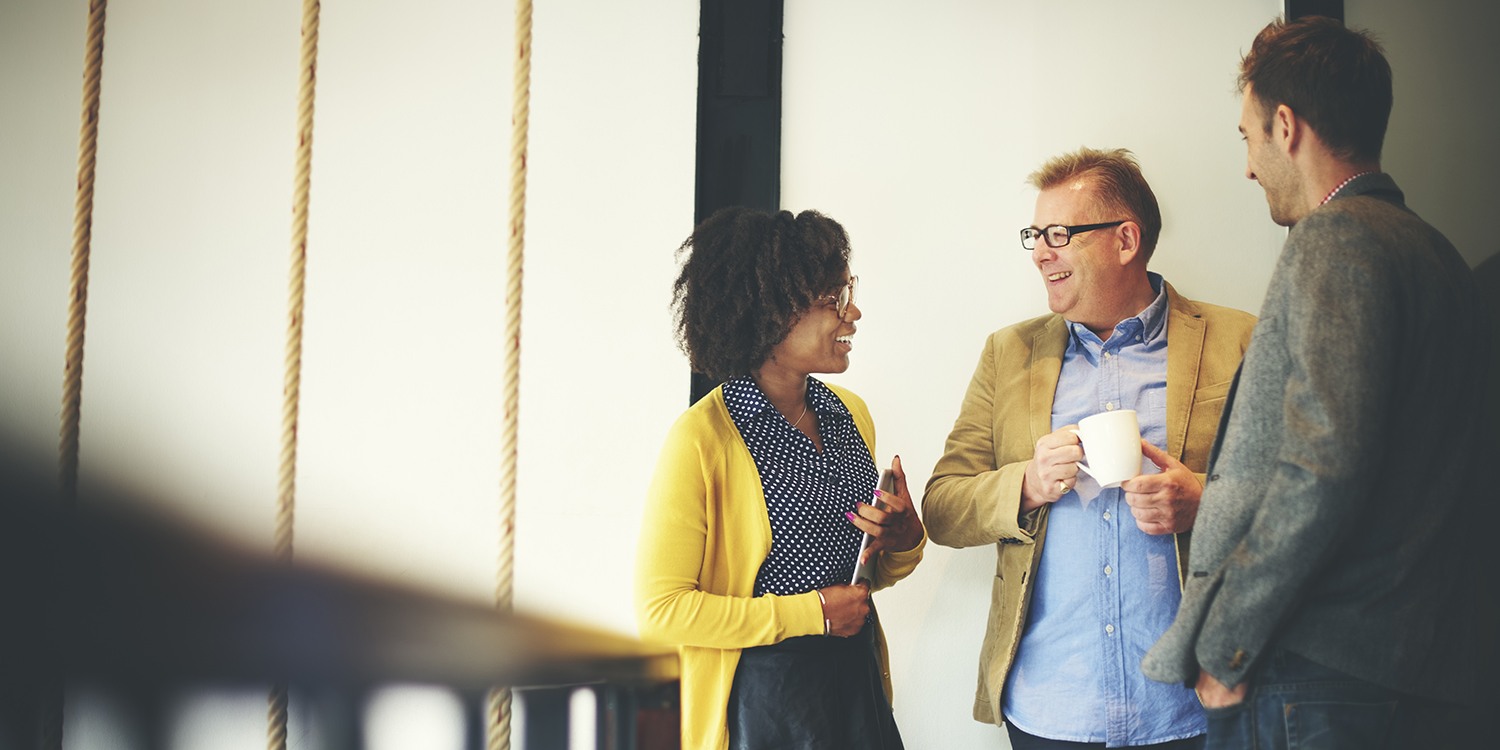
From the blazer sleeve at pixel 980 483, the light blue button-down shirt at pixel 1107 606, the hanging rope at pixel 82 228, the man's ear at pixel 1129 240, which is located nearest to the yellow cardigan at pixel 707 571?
the blazer sleeve at pixel 980 483

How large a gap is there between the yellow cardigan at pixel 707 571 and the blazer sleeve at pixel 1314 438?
2.00 feet

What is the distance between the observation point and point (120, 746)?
0.67 m

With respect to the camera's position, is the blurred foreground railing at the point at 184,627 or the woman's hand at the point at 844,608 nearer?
the blurred foreground railing at the point at 184,627

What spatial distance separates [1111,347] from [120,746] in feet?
5.27

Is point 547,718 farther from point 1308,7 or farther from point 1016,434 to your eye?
point 1308,7

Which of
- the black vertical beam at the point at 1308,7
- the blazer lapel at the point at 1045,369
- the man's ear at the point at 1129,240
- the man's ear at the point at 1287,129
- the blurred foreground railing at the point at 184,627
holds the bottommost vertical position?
the blurred foreground railing at the point at 184,627

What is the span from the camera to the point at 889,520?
1396 millimetres

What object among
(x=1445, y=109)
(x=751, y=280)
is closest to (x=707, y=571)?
(x=751, y=280)

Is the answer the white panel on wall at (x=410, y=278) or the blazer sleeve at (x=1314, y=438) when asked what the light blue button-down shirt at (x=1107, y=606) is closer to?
the blazer sleeve at (x=1314, y=438)

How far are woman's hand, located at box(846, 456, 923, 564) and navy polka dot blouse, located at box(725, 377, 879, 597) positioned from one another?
0.04m

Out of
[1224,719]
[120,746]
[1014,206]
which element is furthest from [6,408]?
[1014,206]

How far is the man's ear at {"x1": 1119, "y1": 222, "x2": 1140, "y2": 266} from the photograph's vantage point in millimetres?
1621

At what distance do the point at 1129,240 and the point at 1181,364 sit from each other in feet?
0.92

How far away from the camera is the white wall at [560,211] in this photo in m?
1.99
